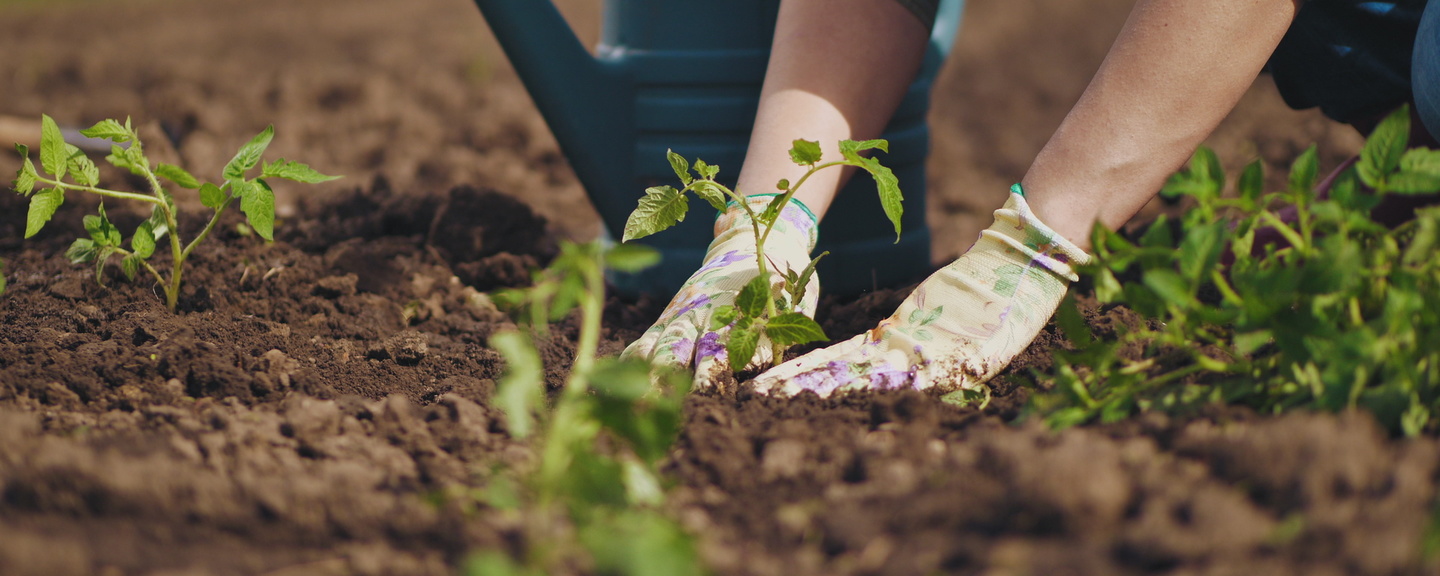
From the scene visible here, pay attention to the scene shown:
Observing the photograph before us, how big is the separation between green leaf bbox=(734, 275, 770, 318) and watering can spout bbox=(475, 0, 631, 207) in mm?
861

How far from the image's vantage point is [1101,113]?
126cm

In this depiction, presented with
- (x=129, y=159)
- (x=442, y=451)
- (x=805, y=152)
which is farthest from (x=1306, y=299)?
(x=129, y=159)

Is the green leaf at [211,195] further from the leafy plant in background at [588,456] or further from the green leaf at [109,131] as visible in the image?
the leafy plant in background at [588,456]

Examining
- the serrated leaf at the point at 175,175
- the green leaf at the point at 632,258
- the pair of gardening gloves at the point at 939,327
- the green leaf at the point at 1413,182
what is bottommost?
the pair of gardening gloves at the point at 939,327

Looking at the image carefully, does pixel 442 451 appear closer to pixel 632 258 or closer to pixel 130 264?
pixel 632 258

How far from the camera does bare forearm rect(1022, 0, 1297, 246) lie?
1195 millimetres

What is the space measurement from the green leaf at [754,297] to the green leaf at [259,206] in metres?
0.65

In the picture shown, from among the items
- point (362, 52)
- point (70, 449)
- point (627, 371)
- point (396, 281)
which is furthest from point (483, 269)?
point (362, 52)

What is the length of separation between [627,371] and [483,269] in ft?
3.93

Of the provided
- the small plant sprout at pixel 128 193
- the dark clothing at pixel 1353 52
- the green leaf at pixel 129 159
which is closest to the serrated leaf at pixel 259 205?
the small plant sprout at pixel 128 193

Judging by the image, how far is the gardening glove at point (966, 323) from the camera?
1229 millimetres

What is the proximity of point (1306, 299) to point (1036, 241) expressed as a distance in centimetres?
41

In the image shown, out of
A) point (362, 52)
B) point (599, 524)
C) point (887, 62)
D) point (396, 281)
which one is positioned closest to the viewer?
point (599, 524)

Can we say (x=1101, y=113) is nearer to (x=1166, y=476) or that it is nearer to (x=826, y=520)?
(x=1166, y=476)
